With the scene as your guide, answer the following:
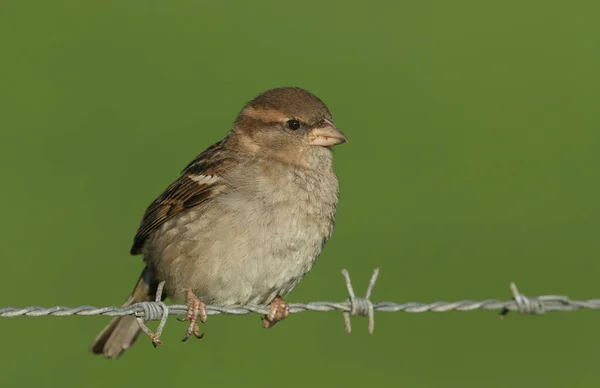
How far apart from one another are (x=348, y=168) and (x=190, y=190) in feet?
13.8

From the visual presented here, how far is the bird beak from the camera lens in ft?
18.9

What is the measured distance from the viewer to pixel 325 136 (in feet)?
19.0

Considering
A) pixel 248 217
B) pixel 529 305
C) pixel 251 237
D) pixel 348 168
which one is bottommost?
pixel 529 305

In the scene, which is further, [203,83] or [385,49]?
[385,49]

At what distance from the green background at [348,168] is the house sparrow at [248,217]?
1.64 metres

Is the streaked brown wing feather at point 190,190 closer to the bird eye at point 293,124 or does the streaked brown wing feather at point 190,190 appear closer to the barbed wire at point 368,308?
the bird eye at point 293,124

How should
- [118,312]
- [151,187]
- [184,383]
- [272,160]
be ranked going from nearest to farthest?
[118,312], [272,160], [184,383], [151,187]

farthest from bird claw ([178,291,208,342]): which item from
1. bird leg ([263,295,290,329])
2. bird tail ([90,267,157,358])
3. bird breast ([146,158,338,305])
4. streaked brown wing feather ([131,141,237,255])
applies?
bird tail ([90,267,157,358])

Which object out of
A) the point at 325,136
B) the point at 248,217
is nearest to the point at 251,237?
the point at 248,217

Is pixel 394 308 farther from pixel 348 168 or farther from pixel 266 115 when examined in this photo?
pixel 348 168

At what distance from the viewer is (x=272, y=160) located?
18.4 feet

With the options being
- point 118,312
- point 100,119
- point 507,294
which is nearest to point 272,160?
point 118,312

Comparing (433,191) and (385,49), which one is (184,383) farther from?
(385,49)

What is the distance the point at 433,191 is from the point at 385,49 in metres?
2.86
